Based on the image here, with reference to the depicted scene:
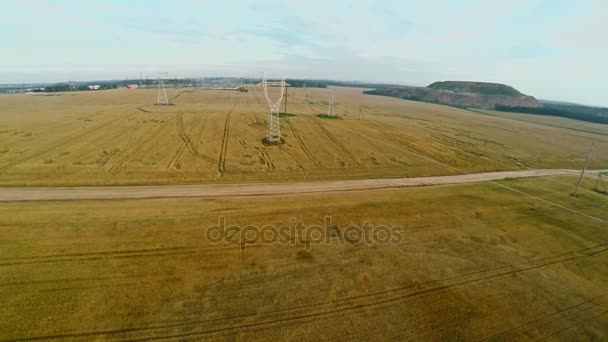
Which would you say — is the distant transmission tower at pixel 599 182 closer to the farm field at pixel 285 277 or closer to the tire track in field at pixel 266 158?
the farm field at pixel 285 277

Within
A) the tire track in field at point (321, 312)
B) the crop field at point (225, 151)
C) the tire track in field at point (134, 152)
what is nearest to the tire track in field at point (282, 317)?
the tire track in field at point (321, 312)

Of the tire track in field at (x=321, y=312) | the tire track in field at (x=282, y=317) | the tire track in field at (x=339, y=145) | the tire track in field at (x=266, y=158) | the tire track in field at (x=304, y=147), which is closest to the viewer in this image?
the tire track in field at (x=282, y=317)

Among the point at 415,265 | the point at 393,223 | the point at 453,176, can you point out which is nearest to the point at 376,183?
the point at 393,223

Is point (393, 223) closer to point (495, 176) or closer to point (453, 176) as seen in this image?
point (453, 176)

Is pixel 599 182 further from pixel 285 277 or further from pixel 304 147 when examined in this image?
pixel 285 277

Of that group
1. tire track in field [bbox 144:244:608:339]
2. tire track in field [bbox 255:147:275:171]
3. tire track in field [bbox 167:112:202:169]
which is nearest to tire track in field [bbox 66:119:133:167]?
tire track in field [bbox 167:112:202:169]

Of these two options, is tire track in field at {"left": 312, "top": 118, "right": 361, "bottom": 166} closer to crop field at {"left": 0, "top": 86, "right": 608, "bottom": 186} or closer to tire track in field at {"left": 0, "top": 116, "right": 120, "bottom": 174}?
crop field at {"left": 0, "top": 86, "right": 608, "bottom": 186}

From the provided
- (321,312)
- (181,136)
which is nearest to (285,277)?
(321,312)
